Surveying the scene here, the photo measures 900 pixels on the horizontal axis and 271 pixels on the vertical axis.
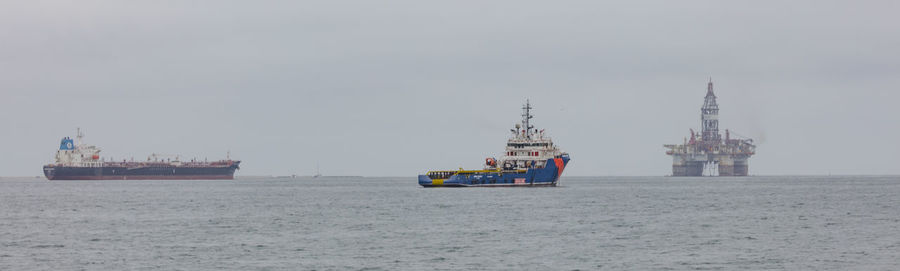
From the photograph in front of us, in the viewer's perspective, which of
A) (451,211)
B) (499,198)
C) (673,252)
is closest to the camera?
(673,252)

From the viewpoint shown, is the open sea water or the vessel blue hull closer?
the open sea water

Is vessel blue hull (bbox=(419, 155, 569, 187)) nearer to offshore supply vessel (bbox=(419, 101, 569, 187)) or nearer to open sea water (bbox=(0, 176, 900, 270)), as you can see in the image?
offshore supply vessel (bbox=(419, 101, 569, 187))

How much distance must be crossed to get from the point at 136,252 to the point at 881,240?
1576 inches

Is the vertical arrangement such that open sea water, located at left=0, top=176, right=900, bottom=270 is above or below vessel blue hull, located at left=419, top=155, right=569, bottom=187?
below

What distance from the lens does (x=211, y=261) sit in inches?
1949

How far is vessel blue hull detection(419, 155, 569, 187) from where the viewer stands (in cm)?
13888

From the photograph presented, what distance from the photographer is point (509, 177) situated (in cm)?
13862

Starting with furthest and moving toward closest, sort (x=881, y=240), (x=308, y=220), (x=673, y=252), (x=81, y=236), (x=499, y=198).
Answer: (x=499, y=198) < (x=308, y=220) < (x=81, y=236) < (x=881, y=240) < (x=673, y=252)

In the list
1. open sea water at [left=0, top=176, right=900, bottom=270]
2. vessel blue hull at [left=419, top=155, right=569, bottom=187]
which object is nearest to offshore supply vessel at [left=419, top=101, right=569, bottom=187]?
vessel blue hull at [left=419, top=155, right=569, bottom=187]

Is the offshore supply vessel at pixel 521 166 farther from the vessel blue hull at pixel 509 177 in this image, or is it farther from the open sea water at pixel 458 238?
the open sea water at pixel 458 238

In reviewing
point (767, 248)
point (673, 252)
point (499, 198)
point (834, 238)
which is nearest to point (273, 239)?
point (673, 252)

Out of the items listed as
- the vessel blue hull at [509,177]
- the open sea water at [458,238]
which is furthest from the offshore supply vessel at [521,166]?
the open sea water at [458,238]

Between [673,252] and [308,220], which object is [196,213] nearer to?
[308,220]

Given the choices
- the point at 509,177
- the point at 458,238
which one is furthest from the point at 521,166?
the point at 458,238
